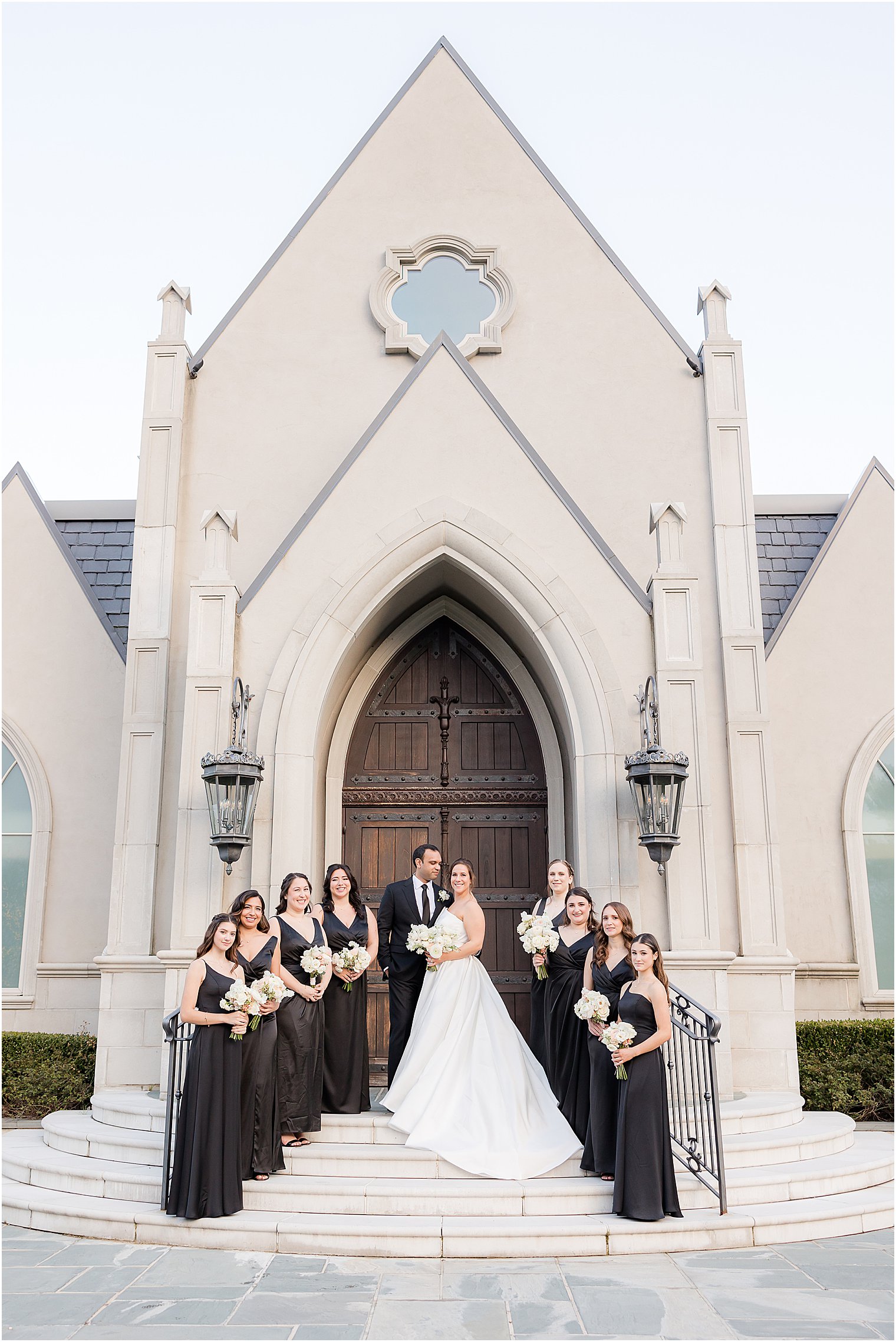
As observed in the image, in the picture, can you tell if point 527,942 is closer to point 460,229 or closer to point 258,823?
point 258,823

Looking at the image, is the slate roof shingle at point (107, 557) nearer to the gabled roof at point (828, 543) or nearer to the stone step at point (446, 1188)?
the stone step at point (446, 1188)

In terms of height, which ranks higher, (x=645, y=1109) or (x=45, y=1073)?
(x=645, y=1109)

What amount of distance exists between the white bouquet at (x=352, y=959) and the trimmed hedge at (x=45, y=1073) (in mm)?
3625

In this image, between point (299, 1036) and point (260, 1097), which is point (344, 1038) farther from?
point (260, 1097)

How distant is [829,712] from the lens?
1132 cm

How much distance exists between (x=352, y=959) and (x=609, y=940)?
1.89 meters

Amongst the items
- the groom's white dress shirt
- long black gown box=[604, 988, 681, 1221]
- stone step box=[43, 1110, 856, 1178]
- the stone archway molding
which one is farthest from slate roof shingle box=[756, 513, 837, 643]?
long black gown box=[604, 988, 681, 1221]

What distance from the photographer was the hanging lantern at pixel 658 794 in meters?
8.35

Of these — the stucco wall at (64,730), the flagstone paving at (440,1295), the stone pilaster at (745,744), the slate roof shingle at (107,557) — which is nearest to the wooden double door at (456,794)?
the stone pilaster at (745,744)

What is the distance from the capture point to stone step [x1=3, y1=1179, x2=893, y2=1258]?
18.9ft

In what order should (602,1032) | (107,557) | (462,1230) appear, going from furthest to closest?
(107,557), (602,1032), (462,1230)

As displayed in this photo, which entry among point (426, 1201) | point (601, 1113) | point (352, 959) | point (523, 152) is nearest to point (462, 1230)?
point (426, 1201)

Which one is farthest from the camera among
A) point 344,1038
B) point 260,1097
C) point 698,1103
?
point 344,1038

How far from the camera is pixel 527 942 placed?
7.24 meters
